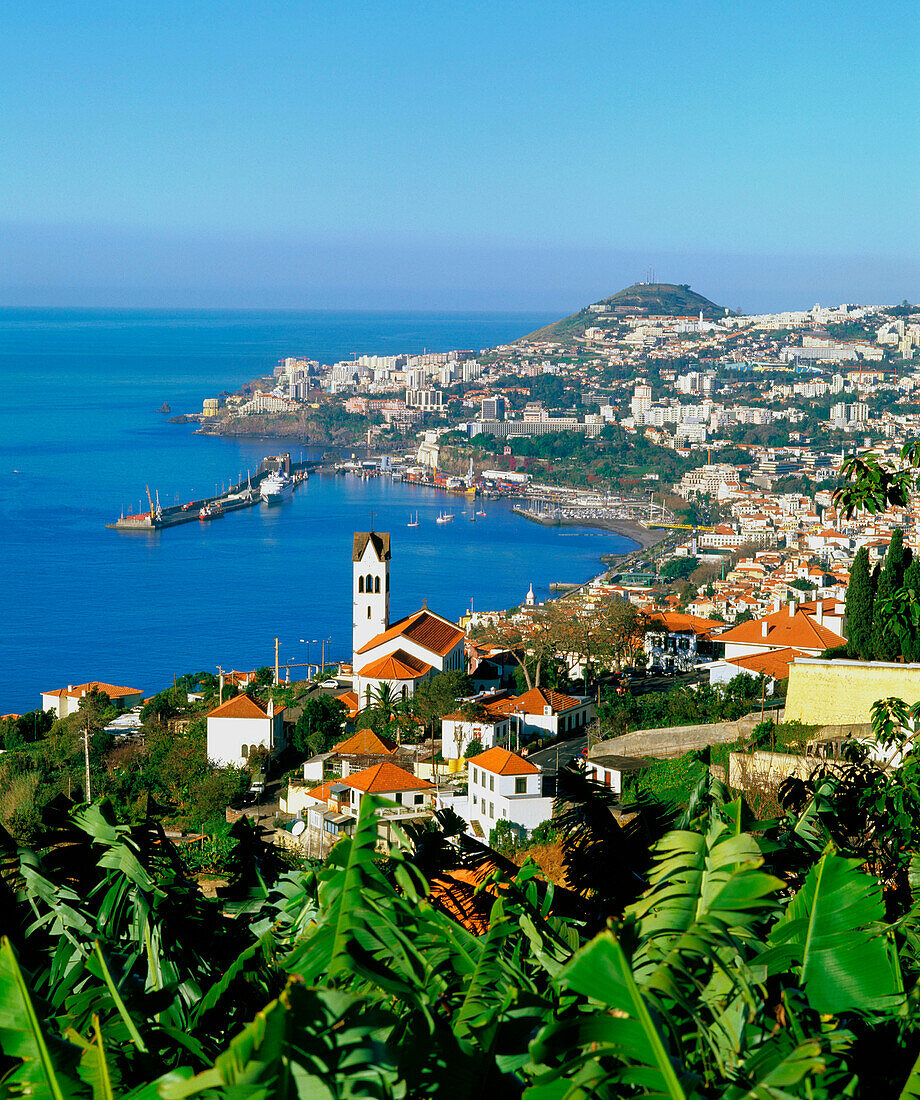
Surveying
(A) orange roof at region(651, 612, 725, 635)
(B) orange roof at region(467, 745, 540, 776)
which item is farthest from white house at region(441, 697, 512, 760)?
(A) orange roof at region(651, 612, 725, 635)

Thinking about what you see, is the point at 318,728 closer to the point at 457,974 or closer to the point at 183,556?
the point at 457,974

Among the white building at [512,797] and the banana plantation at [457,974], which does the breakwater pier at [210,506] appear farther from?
the banana plantation at [457,974]

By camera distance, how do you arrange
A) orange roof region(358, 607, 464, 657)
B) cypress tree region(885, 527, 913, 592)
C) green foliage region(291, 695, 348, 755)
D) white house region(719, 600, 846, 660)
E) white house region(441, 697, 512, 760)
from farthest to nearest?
orange roof region(358, 607, 464, 657)
white house region(719, 600, 846, 660)
green foliage region(291, 695, 348, 755)
white house region(441, 697, 512, 760)
cypress tree region(885, 527, 913, 592)

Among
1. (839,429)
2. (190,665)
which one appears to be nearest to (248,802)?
(190,665)

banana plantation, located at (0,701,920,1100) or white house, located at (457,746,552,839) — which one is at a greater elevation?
banana plantation, located at (0,701,920,1100)

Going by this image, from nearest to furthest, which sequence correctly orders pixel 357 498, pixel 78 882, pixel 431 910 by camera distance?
pixel 431 910 < pixel 78 882 < pixel 357 498

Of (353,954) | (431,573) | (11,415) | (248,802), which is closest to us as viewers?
(353,954)

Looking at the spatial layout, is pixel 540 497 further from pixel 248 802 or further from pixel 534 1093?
pixel 534 1093

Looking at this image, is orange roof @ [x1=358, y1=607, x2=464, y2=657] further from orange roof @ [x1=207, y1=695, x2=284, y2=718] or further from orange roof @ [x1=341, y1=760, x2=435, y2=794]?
orange roof @ [x1=341, y1=760, x2=435, y2=794]
